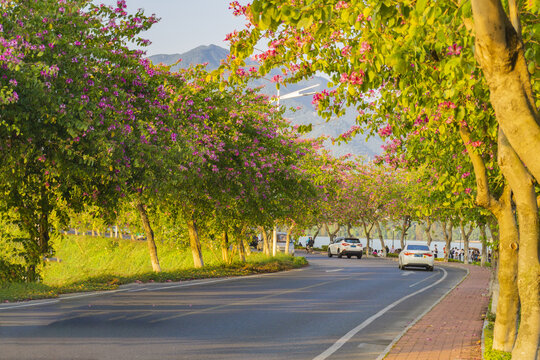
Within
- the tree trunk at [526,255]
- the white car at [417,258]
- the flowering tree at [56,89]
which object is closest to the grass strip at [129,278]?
the flowering tree at [56,89]

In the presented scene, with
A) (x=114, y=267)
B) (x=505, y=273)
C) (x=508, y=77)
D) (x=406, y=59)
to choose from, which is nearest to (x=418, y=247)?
(x=114, y=267)

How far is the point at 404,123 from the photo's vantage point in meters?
12.1

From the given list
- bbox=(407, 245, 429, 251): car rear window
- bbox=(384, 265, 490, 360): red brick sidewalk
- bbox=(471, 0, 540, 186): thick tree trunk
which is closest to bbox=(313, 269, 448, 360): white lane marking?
bbox=(384, 265, 490, 360): red brick sidewalk

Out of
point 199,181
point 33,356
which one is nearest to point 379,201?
point 199,181

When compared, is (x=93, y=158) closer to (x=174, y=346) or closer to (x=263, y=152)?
(x=174, y=346)

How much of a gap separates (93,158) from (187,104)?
6.27 m

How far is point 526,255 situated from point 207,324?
631 cm

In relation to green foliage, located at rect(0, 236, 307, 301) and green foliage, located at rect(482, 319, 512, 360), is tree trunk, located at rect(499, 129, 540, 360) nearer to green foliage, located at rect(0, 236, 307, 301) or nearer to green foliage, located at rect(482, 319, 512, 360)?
green foliage, located at rect(482, 319, 512, 360)

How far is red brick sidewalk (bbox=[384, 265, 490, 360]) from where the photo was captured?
9901mm

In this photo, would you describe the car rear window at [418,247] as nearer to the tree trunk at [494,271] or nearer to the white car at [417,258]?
the white car at [417,258]

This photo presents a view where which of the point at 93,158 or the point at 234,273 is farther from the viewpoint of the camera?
the point at 234,273

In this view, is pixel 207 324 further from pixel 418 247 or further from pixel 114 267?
pixel 114 267

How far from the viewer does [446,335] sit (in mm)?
11992

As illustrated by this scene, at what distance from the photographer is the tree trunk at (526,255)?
7.83 meters
